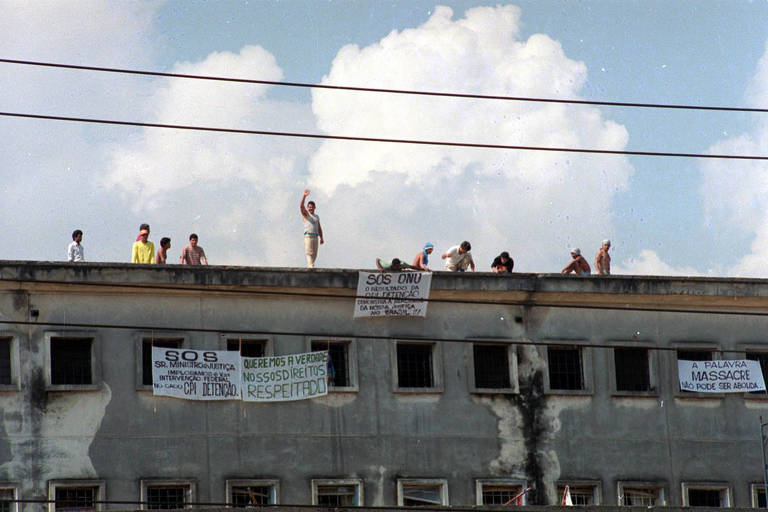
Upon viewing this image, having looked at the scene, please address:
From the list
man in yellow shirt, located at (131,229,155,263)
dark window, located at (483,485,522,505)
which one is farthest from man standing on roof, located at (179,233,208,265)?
dark window, located at (483,485,522,505)

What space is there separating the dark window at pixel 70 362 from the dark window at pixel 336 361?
5311 millimetres

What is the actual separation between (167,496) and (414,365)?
21.9 feet

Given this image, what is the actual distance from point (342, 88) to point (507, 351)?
14600 mm

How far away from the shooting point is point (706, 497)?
142 feet

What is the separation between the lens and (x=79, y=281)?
39.3m

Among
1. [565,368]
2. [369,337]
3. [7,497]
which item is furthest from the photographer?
[565,368]

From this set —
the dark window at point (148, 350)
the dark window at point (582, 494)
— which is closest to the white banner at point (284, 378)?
the dark window at point (148, 350)

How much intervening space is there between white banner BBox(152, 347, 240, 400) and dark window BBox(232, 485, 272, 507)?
208cm

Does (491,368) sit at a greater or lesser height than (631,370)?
greater

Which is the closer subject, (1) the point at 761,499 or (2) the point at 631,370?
(1) the point at 761,499

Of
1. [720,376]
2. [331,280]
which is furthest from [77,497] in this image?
[720,376]

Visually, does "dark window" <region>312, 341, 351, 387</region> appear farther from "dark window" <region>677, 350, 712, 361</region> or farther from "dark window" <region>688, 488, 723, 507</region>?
"dark window" <region>688, 488, 723, 507</region>

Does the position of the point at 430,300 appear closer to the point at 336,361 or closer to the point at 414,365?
the point at 414,365

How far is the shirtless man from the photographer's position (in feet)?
144
